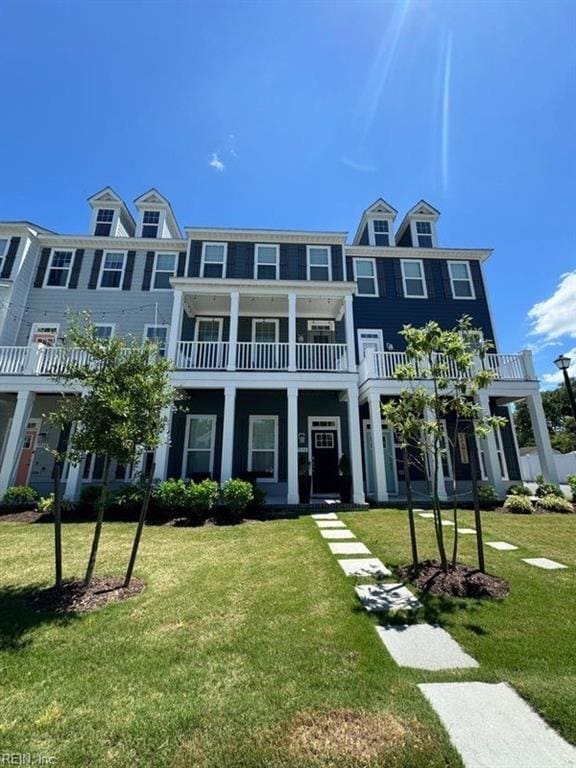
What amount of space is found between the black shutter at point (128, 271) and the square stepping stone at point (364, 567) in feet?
43.0

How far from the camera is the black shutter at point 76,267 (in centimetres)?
1366

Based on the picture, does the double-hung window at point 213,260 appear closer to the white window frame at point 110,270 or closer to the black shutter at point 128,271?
the black shutter at point 128,271

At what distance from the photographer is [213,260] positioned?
13805mm

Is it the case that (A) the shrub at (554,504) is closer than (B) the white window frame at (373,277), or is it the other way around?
(A) the shrub at (554,504)

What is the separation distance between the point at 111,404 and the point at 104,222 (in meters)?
14.2

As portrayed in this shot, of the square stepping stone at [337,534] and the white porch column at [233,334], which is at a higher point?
the white porch column at [233,334]

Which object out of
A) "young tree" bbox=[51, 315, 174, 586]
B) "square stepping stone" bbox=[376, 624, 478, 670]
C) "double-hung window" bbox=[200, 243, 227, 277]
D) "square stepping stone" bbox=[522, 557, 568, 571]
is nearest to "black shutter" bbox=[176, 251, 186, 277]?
"double-hung window" bbox=[200, 243, 227, 277]

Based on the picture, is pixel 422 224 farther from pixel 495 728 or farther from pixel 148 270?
pixel 495 728

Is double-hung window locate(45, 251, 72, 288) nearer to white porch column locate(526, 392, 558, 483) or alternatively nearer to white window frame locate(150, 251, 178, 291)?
white window frame locate(150, 251, 178, 291)

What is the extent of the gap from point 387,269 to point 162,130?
9.73 m

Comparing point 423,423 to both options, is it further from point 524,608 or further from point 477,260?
point 477,260

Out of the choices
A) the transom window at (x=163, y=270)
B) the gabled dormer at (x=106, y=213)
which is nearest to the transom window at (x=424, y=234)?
the transom window at (x=163, y=270)

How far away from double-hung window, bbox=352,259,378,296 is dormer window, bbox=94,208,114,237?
432 inches

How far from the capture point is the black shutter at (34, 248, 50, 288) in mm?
13566
